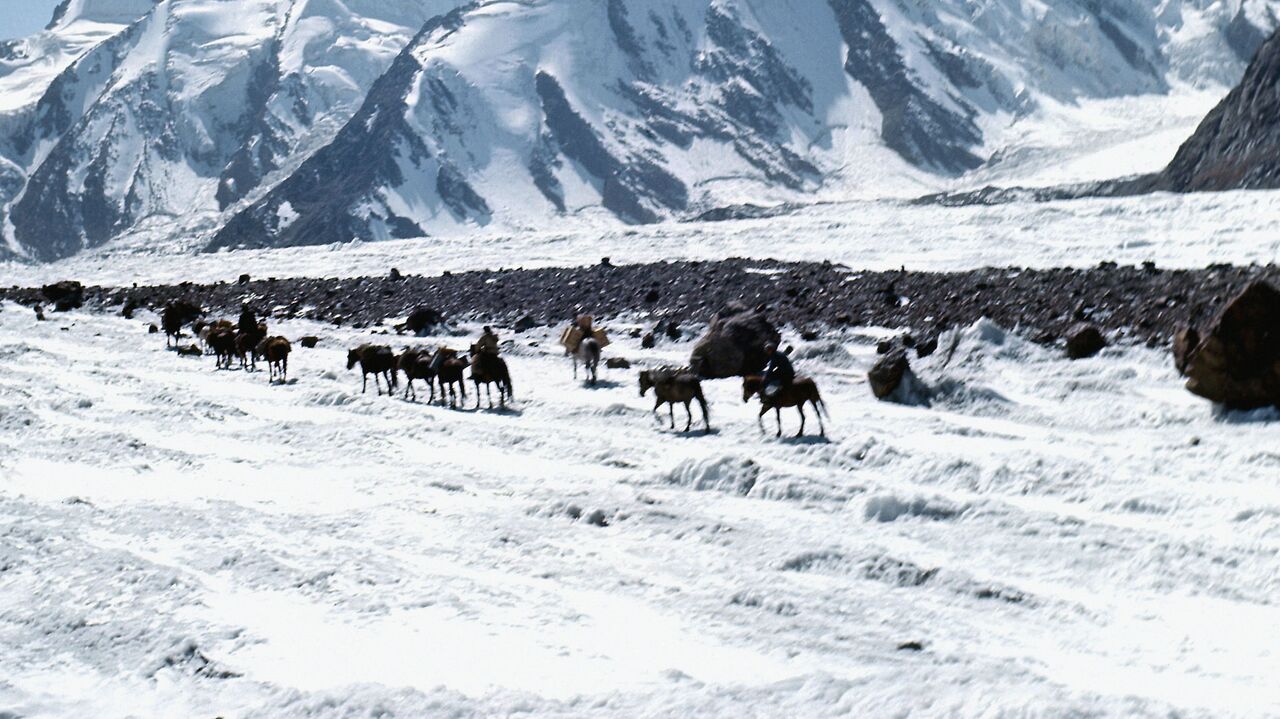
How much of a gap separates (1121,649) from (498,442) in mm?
11356

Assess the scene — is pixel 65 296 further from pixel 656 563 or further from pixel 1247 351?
pixel 1247 351

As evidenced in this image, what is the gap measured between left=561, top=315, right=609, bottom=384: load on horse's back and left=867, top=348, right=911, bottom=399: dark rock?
240 inches

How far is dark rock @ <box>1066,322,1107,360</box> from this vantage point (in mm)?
23672

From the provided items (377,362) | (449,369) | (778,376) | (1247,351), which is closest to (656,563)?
(778,376)

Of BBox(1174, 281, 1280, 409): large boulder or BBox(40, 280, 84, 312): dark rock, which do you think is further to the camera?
BBox(40, 280, 84, 312): dark rock

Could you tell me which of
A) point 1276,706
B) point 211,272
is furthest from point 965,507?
point 211,272

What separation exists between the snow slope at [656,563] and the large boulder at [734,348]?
4.61 m

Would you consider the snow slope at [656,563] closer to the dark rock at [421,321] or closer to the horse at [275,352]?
the horse at [275,352]

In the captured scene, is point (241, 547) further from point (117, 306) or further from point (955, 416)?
point (117, 306)

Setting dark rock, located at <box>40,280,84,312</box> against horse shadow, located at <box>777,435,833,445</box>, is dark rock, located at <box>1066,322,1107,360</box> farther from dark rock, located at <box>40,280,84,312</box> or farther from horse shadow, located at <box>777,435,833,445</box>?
dark rock, located at <box>40,280,84,312</box>

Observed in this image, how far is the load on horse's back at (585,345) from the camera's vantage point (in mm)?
25453

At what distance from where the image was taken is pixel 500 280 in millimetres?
51969

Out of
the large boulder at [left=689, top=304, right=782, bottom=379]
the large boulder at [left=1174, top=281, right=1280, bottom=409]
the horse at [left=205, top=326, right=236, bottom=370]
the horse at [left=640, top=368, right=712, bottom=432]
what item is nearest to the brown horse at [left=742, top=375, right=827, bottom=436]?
the horse at [left=640, top=368, right=712, bottom=432]

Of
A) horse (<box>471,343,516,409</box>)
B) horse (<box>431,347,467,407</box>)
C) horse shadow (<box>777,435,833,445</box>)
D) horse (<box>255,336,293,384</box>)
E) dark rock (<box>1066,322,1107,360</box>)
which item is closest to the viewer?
horse shadow (<box>777,435,833,445</box>)
